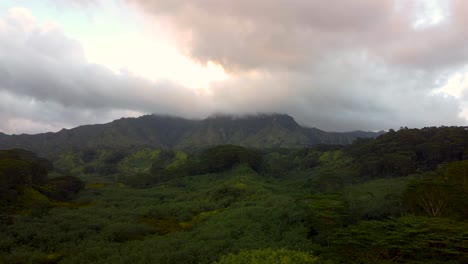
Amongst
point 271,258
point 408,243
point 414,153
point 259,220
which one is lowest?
point 259,220

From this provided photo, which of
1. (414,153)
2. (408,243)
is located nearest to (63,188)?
(408,243)

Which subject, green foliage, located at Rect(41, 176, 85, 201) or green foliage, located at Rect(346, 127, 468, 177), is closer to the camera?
green foliage, located at Rect(41, 176, 85, 201)

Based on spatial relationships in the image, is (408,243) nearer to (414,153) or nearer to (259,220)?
(259,220)

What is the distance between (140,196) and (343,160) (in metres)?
72.8

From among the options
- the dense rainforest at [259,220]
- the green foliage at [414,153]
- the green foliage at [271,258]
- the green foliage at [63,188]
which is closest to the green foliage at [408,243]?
the dense rainforest at [259,220]

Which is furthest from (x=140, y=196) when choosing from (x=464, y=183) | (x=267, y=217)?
(x=464, y=183)

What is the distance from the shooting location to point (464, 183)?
39.9 metres

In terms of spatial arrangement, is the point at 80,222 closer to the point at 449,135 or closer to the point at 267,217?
the point at 267,217

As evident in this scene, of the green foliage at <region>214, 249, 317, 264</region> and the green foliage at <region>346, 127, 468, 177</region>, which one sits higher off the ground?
the green foliage at <region>346, 127, 468, 177</region>

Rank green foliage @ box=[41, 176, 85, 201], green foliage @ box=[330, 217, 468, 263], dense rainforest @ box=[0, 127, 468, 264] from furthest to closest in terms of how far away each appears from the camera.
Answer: green foliage @ box=[41, 176, 85, 201] → dense rainforest @ box=[0, 127, 468, 264] → green foliage @ box=[330, 217, 468, 263]

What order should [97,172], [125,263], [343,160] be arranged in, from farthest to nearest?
[97,172] < [343,160] < [125,263]

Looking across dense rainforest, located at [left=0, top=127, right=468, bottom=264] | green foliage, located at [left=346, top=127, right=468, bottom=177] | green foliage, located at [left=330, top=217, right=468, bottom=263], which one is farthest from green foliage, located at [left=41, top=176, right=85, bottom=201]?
green foliage, located at [left=346, top=127, right=468, bottom=177]

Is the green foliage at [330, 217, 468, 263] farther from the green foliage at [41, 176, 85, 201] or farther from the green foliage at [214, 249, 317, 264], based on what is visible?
the green foliage at [41, 176, 85, 201]

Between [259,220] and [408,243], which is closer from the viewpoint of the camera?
[408,243]
